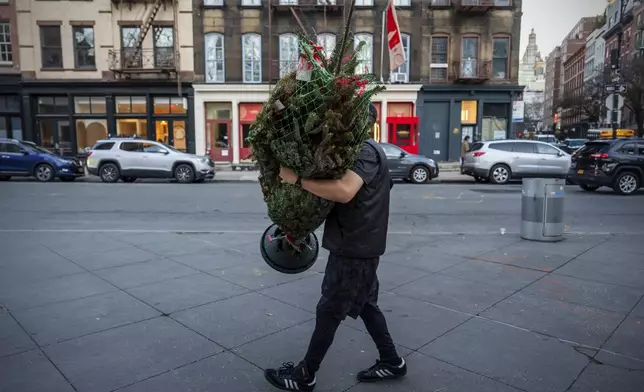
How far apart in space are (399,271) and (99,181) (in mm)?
16128

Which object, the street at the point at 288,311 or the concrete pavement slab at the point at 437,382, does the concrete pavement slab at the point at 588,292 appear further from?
the concrete pavement slab at the point at 437,382

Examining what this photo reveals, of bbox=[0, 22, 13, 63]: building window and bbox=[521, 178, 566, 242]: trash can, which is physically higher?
bbox=[0, 22, 13, 63]: building window

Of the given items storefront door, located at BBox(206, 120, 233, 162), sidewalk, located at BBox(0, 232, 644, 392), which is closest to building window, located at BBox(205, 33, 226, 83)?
storefront door, located at BBox(206, 120, 233, 162)

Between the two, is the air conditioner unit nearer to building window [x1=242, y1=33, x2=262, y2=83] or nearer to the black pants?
building window [x1=242, y1=33, x2=262, y2=83]

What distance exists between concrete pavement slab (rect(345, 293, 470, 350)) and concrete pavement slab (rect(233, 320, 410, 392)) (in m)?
0.18

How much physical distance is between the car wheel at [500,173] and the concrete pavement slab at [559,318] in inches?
547

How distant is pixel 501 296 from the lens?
4805 millimetres

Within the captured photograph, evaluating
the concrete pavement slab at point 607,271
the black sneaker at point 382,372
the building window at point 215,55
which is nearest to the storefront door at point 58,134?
the building window at point 215,55

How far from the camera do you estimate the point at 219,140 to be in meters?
26.5

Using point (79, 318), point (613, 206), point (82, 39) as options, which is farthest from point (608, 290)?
point (82, 39)

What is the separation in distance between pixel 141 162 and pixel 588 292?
15.9 metres

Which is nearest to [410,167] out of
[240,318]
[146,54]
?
[240,318]

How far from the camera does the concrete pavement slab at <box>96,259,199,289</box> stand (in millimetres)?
5258

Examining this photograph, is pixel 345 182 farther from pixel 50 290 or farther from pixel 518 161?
pixel 518 161
